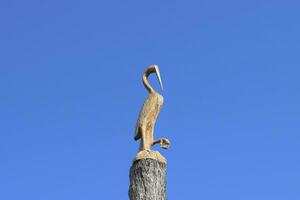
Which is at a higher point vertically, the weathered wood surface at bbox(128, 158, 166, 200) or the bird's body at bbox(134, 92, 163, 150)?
the bird's body at bbox(134, 92, 163, 150)

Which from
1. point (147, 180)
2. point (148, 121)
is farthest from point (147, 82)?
point (147, 180)

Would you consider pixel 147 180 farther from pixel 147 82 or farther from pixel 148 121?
pixel 147 82

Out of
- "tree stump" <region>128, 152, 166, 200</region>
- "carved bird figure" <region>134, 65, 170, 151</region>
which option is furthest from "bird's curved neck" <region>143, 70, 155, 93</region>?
"tree stump" <region>128, 152, 166, 200</region>

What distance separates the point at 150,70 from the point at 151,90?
0.48 m

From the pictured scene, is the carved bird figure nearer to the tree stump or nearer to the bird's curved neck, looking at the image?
the bird's curved neck

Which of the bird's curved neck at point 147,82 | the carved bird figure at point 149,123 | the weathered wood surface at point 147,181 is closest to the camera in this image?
the weathered wood surface at point 147,181

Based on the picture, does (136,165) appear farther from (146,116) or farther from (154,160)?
(146,116)

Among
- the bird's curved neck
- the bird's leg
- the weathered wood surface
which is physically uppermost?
the bird's curved neck

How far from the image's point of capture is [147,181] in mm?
10961

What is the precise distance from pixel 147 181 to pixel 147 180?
18 mm

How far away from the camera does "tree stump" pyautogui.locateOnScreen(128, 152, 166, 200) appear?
1090cm

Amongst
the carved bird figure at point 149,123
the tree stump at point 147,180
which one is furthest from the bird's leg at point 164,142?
the tree stump at point 147,180

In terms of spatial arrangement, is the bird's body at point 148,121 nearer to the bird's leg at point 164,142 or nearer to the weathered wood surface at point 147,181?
the bird's leg at point 164,142

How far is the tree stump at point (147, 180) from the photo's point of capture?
10.9 m
